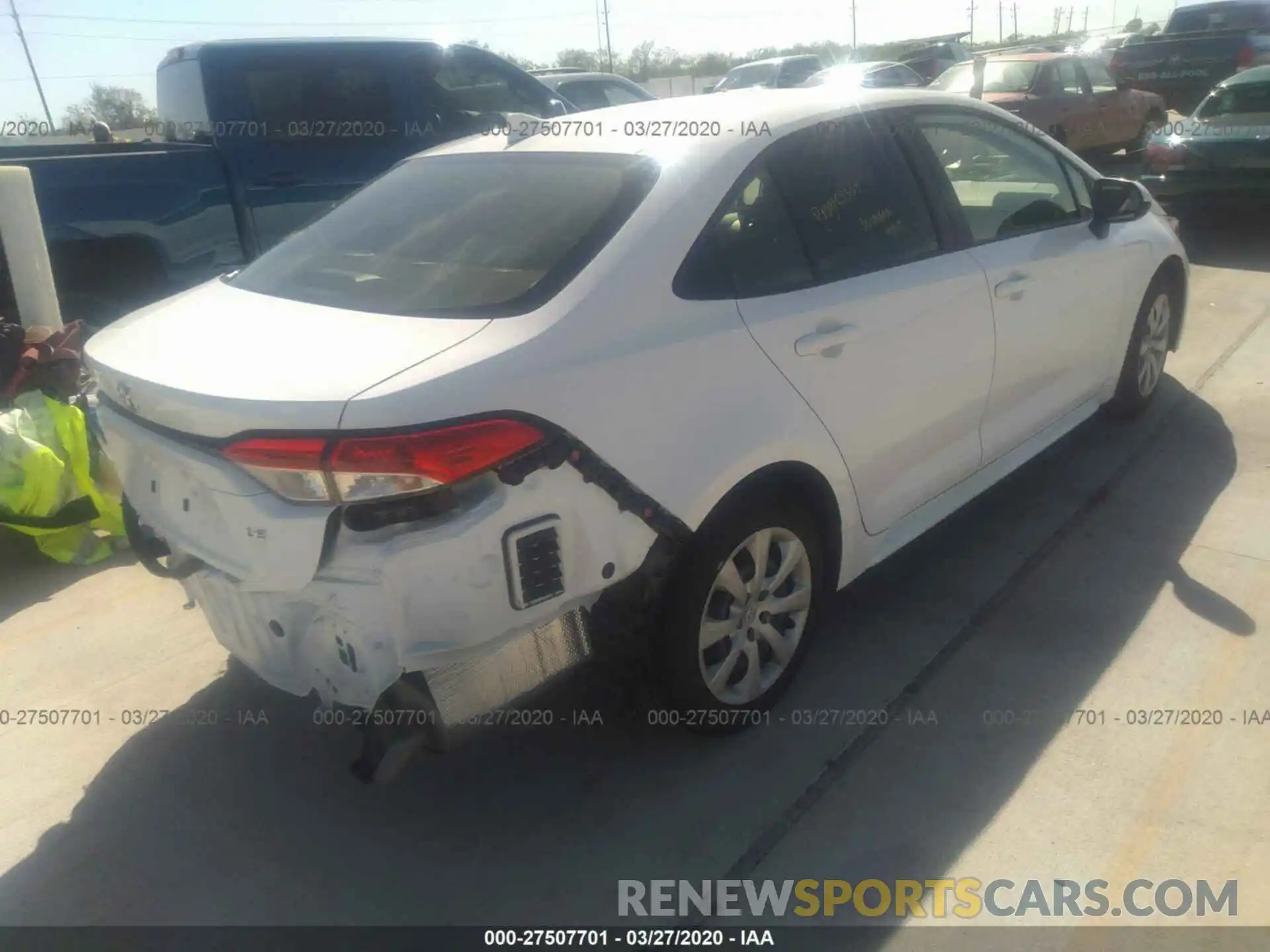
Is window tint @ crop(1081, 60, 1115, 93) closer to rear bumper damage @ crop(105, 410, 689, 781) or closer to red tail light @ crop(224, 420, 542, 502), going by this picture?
rear bumper damage @ crop(105, 410, 689, 781)

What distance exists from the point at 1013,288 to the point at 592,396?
75.2 inches

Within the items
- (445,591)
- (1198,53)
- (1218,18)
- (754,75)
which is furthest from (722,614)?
(754,75)

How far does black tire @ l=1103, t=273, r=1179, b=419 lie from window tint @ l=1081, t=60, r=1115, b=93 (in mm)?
8736

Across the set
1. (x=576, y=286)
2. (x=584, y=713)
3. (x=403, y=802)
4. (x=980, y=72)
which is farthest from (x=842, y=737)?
(x=980, y=72)

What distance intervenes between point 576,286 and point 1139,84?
56.3 ft

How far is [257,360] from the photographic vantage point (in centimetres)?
217

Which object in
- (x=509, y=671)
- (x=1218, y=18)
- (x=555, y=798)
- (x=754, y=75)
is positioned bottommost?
(x=555, y=798)

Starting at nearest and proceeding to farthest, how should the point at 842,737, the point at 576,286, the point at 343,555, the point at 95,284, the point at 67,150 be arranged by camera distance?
the point at 343,555 < the point at 576,286 < the point at 842,737 < the point at 95,284 < the point at 67,150

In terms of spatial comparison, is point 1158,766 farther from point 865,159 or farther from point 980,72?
point 980,72

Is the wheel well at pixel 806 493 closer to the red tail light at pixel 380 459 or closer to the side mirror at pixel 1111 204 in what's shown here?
the red tail light at pixel 380 459

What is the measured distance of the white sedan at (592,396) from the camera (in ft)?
6.57

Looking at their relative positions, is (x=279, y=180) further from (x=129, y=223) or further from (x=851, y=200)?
(x=851, y=200)

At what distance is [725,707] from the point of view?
107 inches

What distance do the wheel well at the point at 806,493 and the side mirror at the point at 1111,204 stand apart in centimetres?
200
